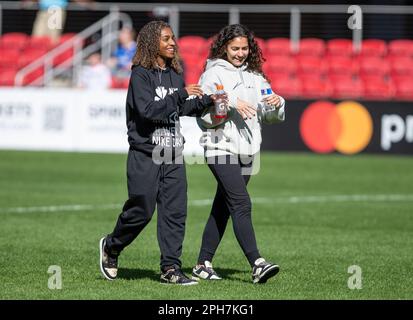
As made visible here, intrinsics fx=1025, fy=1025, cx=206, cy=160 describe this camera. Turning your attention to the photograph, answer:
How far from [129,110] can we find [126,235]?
1081mm

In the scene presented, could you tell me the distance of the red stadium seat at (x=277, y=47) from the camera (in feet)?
84.0

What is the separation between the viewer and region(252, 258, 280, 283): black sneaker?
8586 mm

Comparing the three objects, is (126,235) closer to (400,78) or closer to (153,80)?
(153,80)

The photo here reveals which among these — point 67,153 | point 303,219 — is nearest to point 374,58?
point 67,153

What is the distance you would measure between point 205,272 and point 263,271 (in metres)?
0.75

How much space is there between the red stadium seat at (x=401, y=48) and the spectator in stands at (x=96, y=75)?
23.1 feet

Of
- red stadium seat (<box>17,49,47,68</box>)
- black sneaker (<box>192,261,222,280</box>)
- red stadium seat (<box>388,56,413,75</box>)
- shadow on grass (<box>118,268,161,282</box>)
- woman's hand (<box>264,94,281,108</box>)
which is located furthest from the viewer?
red stadium seat (<box>17,49,47,68</box>)

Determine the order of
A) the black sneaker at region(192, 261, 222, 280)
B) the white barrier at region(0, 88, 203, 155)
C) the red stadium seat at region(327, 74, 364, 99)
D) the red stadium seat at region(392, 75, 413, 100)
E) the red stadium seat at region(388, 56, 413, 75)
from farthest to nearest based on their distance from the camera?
the red stadium seat at region(388, 56, 413, 75) < the red stadium seat at region(327, 74, 364, 99) < the red stadium seat at region(392, 75, 413, 100) < the white barrier at region(0, 88, 203, 155) < the black sneaker at region(192, 261, 222, 280)

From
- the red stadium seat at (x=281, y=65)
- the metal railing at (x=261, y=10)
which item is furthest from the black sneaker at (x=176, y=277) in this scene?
the red stadium seat at (x=281, y=65)

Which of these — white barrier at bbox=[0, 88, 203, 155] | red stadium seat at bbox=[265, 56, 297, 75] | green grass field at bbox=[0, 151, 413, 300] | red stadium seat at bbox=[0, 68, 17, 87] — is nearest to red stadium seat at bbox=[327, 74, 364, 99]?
red stadium seat at bbox=[265, 56, 297, 75]

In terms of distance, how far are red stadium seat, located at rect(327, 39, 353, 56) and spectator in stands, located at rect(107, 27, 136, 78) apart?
493cm

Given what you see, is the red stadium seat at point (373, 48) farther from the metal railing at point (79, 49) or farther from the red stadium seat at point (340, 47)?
the metal railing at point (79, 49)

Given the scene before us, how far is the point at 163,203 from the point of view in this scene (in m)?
8.81

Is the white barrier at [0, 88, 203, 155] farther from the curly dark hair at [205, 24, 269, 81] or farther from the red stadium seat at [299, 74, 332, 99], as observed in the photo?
the curly dark hair at [205, 24, 269, 81]
